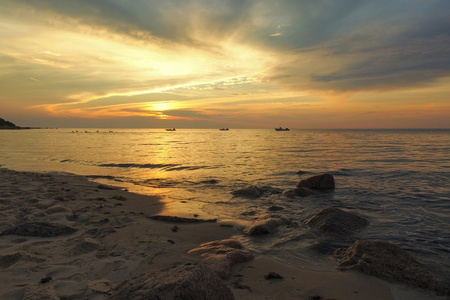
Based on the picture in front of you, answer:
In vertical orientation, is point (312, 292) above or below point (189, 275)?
below

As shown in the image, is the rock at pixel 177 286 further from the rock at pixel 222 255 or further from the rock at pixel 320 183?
the rock at pixel 320 183

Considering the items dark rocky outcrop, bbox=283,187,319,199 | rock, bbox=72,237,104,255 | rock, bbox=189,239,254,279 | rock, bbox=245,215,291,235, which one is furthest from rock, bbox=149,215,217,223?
dark rocky outcrop, bbox=283,187,319,199

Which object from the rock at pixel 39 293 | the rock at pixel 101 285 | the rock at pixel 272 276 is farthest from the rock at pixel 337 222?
the rock at pixel 39 293

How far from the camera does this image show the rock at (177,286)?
9.45 feet

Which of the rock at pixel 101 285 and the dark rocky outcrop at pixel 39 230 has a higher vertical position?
the dark rocky outcrop at pixel 39 230

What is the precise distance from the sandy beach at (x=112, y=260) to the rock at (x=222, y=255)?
0.14 meters

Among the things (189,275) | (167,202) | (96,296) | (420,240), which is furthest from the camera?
(167,202)

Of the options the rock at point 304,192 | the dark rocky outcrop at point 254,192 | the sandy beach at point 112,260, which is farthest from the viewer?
the rock at point 304,192

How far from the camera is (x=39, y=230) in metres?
6.36

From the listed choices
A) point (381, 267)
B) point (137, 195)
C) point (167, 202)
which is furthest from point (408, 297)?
point (137, 195)

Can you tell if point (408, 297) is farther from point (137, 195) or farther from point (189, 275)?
point (137, 195)

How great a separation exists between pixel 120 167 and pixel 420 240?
21.1 meters

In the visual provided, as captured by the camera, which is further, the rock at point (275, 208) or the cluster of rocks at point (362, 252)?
the rock at point (275, 208)

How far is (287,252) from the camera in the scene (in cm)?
611
